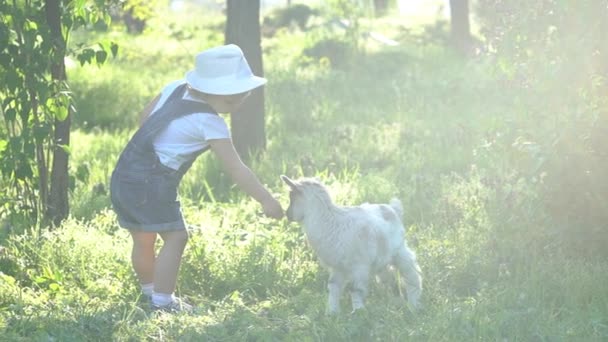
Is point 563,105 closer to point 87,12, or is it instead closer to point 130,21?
point 87,12

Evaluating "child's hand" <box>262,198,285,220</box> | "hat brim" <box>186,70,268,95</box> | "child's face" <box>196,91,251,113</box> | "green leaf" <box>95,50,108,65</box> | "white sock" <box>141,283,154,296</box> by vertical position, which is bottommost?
"white sock" <box>141,283,154,296</box>

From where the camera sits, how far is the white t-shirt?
5.27 metres

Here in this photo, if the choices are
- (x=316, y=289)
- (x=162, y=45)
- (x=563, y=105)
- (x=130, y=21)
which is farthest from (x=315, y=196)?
(x=130, y=21)

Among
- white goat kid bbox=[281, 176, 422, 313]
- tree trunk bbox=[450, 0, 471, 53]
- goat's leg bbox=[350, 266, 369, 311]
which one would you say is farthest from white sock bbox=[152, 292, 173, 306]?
tree trunk bbox=[450, 0, 471, 53]

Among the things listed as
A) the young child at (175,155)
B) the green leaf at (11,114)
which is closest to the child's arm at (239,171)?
the young child at (175,155)

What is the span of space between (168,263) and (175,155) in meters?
0.62

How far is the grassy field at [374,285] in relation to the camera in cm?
488

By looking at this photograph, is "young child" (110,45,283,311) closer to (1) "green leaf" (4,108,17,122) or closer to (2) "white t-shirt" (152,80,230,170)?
(2) "white t-shirt" (152,80,230,170)

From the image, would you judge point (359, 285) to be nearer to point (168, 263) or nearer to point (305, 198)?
point (305, 198)

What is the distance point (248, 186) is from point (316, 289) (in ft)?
3.18

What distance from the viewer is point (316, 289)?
586 centimetres

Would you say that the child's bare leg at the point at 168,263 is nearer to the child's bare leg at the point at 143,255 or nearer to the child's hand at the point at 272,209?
the child's bare leg at the point at 143,255

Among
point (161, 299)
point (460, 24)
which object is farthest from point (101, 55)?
point (460, 24)

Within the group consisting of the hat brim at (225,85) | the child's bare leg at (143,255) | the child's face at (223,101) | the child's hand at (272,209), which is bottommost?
the child's bare leg at (143,255)
